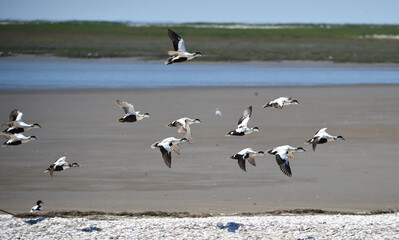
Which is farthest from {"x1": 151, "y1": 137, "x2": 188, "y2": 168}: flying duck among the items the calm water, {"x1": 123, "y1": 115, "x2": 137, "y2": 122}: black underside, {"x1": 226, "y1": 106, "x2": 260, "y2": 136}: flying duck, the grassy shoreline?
the grassy shoreline

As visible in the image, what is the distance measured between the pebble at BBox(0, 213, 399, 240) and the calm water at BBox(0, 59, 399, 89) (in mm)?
19648

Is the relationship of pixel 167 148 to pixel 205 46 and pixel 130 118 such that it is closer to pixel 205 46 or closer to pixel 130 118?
pixel 130 118

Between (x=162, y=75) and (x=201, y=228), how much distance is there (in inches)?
1068

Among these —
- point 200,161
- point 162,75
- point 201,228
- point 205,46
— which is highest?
point 205,46

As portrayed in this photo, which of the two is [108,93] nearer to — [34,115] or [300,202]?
[34,115]

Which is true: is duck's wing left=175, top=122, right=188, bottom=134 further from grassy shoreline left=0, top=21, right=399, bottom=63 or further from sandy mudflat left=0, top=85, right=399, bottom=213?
grassy shoreline left=0, top=21, right=399, bottom=63

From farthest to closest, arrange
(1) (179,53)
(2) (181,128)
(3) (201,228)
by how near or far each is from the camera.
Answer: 1. (1) (179,53)
2. (2) (181,128)
3. (3) (201,228)

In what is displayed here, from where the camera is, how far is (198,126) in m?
20.4

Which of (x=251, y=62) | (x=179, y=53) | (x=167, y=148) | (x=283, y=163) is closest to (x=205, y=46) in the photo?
(x=251, y=62)

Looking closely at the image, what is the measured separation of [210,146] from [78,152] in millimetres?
2930

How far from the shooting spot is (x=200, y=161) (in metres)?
16.0

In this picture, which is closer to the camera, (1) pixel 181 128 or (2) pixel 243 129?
(1) pixel 181 128

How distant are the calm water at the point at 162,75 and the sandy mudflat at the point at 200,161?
690cm

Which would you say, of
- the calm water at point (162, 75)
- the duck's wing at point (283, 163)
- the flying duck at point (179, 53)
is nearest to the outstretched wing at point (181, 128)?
the flying duck at point (179, 53)
